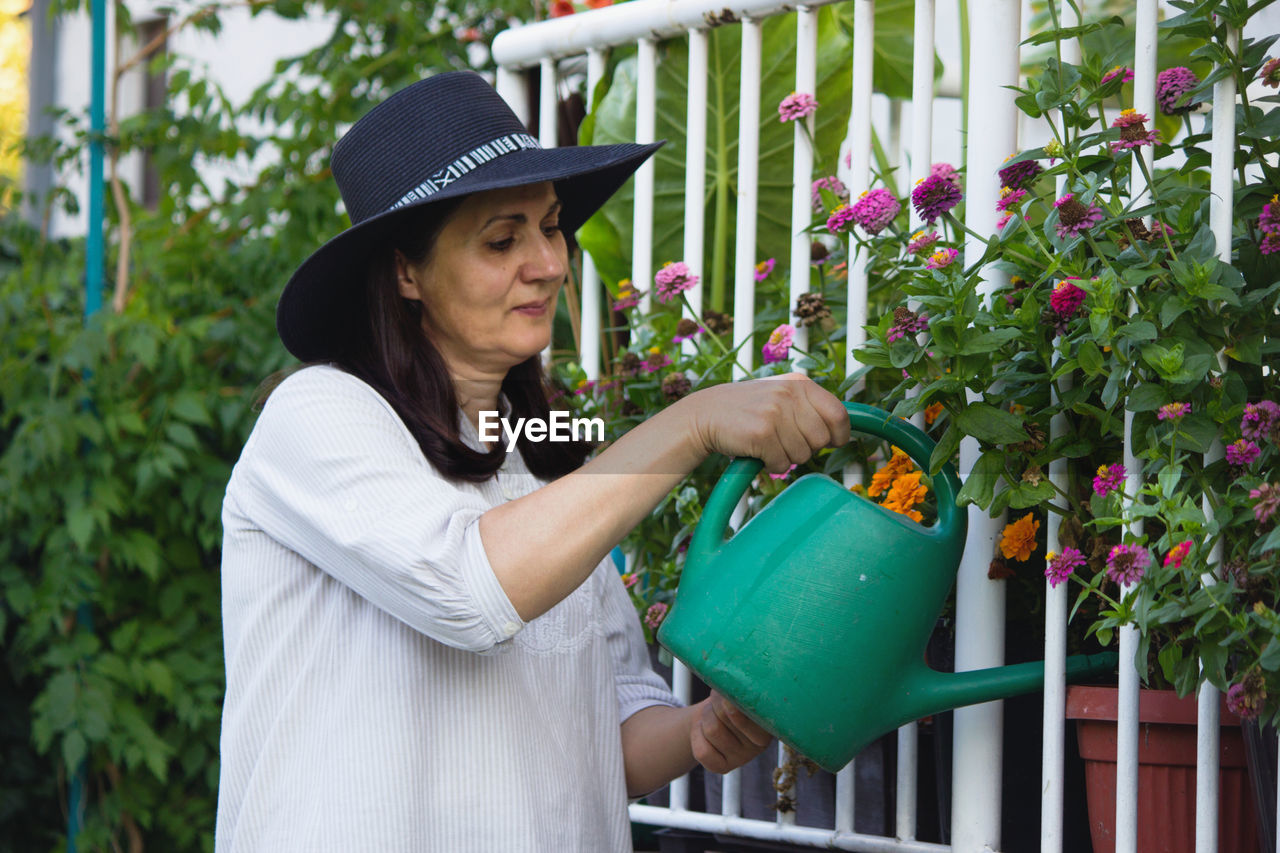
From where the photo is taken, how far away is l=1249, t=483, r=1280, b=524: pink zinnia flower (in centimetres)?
82

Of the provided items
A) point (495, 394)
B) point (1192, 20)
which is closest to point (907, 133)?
point (495, 394)

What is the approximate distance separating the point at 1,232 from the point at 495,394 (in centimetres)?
191

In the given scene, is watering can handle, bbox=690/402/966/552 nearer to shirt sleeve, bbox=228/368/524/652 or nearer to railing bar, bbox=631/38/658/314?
shirt sleeve, bbox=228/368/524/652

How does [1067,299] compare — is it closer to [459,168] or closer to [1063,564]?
[1063,564]

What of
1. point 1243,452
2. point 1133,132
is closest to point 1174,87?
point 1133,132

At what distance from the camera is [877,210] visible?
116 cm

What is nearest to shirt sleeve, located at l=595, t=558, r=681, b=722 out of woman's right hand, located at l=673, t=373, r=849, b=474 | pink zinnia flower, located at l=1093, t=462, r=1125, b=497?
woman's right hand, located at l=673, t=373, r=849, b=474

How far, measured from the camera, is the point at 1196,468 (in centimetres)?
95

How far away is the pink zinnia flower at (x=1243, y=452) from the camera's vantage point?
0.88 meters

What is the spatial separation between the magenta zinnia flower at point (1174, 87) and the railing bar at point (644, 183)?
628mm

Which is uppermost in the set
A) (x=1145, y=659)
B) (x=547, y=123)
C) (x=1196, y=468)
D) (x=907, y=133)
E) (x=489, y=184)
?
(x=907, y=133)

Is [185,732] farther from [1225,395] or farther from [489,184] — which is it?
[1225,395]

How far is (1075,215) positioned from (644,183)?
0.65m

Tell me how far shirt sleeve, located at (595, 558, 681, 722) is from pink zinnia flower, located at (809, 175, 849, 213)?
46cm
